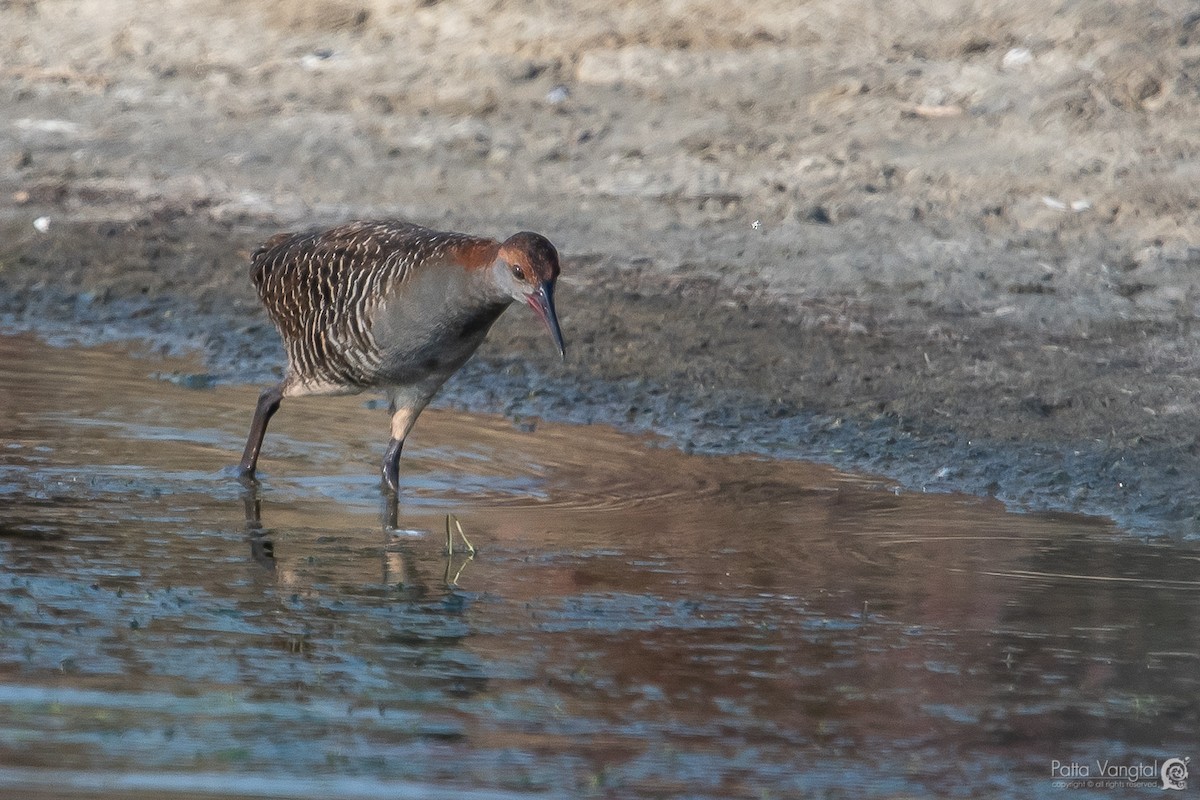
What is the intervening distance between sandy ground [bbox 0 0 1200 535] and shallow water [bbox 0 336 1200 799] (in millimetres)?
798

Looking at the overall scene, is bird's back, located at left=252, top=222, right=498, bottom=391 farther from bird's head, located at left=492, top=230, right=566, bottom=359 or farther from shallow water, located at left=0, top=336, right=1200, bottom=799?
shallow water, located at left=0, top=336, right=1200, bottom=799

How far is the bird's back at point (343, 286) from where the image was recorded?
6629 millimetres

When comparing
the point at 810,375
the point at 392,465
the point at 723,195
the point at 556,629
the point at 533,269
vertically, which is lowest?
the point at 556,629

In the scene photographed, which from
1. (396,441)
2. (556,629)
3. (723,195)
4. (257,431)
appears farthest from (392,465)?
(723,195)

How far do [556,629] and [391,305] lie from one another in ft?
6.43

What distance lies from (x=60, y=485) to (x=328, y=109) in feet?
19.2

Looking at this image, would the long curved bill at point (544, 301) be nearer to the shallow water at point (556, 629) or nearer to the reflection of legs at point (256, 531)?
the shallow water at point (556, 629)

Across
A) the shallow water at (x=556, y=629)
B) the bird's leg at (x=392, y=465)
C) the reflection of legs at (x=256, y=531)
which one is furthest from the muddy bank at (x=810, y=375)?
the reflection of legs at (x=256, y=531)

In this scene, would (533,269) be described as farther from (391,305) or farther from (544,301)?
(391,305)

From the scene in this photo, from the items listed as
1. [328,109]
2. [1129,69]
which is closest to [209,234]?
[328,109]

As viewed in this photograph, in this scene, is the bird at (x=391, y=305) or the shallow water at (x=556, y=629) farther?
the bird at (x=391, y=305)

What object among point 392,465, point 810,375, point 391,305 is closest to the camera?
point 391,305

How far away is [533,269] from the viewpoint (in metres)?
6.18

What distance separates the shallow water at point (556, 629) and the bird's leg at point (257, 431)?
0.09 meters
